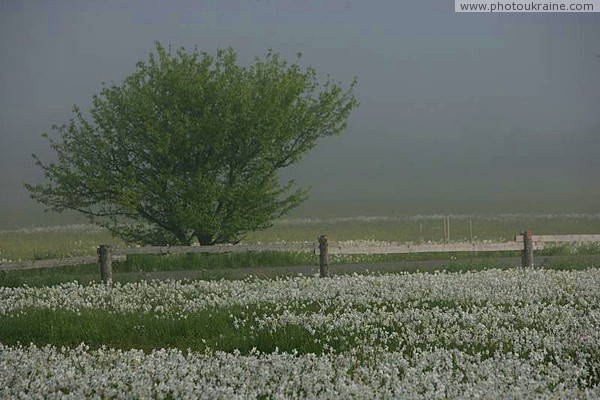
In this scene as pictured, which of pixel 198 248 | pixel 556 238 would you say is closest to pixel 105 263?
pixel 198 248

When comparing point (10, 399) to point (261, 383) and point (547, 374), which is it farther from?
point (547, 374)

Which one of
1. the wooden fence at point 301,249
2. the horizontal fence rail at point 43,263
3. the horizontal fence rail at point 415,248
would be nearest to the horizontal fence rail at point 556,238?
the wooden fence at point 301,249

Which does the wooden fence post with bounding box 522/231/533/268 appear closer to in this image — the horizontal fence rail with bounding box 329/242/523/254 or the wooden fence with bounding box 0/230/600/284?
the wooden fence with bounding box 0/230/600/284

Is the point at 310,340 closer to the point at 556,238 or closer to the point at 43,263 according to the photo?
the point at 43,263

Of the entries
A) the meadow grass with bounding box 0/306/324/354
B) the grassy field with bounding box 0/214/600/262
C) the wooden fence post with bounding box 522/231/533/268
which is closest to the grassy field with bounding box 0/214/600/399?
the meadow grass with bounding box 0/306/324/354

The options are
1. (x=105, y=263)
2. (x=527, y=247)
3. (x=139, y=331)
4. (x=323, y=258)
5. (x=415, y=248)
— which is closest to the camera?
(x=139, y=331)

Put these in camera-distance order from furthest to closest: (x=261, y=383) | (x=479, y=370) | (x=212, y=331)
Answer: (x=212, y=331)
(x=479, y=370)
(x=261, y=383)

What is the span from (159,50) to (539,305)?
59.4 ft

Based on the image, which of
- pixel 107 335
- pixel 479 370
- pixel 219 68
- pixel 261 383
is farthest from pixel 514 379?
pixel 219 68

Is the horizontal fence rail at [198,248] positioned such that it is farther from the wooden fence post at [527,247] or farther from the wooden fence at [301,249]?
the wooden fence post at [527,247]

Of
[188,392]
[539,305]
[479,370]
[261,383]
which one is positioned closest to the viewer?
[188,392]

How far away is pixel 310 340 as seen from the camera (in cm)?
1076

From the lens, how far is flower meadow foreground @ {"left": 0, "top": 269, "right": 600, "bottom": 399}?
798cm

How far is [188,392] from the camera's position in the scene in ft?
24.4
